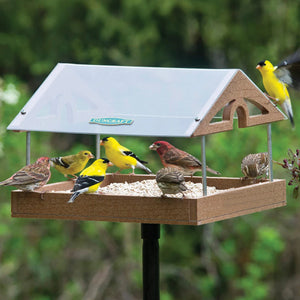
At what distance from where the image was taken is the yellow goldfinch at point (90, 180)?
5090 millimetres

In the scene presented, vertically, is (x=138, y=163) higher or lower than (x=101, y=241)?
higher

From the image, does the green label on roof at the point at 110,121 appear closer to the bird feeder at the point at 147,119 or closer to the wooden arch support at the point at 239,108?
the bird feeder at the point at 147,119

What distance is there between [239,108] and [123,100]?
79cm

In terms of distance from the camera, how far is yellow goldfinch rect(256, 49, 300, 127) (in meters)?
6.06

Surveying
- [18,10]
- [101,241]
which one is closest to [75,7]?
[18,10]

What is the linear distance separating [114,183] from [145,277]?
4.13 ft

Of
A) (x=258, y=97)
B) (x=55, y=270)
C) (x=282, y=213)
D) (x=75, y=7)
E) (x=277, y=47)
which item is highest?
(x=75, y=7)

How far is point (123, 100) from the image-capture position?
532 centimetres

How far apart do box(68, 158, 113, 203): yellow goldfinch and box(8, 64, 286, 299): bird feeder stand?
7cm

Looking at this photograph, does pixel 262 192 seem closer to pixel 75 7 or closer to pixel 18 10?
pixel 75 7

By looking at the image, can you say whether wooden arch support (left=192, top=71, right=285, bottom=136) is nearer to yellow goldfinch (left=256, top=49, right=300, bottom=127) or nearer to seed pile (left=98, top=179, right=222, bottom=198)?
yellow goldfinch (left=256, top=49, right=300, bottom=127)

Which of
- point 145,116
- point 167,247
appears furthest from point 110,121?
point 167,247

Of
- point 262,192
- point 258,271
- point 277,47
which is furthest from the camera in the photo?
point 277,47

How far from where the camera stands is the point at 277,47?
11711mm
